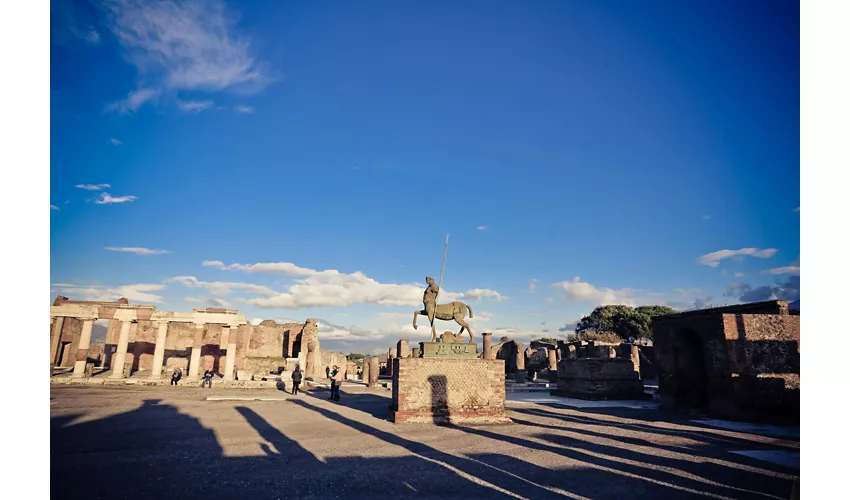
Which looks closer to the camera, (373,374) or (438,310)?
(438,310)

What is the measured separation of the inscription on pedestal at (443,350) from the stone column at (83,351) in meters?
24.6

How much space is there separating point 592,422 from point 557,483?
7.09 meters

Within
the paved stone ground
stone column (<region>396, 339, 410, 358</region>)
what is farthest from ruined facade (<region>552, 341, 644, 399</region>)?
stone column (<region>396, 339, 410, 358</region>)

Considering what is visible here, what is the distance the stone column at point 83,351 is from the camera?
24.6m

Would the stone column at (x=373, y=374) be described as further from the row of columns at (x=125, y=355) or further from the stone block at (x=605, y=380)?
the stone block at (x=605, y=380)

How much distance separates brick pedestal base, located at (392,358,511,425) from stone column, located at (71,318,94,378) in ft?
79.1

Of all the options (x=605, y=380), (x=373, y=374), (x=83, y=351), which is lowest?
(x=373, y=374)

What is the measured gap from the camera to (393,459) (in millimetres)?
7031

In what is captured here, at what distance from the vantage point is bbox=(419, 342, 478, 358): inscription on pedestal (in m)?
11.4

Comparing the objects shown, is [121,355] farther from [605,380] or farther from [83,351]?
[605,380]

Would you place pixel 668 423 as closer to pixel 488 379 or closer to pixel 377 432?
pixel 488 379

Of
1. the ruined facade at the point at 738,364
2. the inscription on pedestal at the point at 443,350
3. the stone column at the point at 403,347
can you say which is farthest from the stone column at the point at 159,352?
the ruined facade at the point at 738,364

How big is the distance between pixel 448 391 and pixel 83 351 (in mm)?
27479

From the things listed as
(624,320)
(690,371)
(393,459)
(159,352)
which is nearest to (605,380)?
(690,371)
